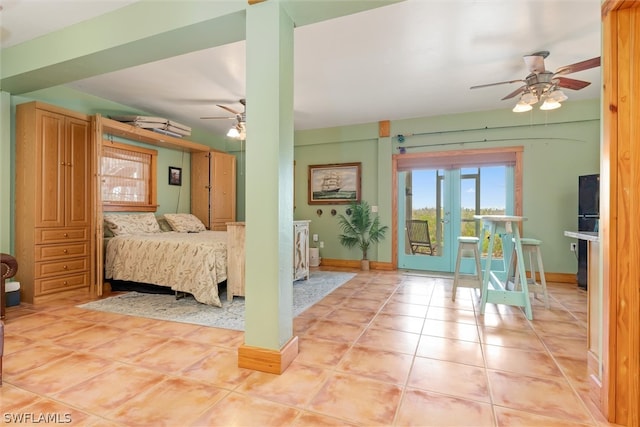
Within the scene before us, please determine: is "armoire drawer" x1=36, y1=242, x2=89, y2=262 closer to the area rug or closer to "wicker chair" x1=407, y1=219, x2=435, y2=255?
the area rug

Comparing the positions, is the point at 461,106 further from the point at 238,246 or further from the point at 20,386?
the point at 20,386

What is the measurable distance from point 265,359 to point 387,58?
9.50 ft

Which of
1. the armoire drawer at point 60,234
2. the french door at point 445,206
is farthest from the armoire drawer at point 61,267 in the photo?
the french door at point 445,206

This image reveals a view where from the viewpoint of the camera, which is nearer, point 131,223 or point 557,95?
point 557,95

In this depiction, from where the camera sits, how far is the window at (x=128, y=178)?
421 centimetres

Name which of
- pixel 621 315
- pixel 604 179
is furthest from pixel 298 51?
pixel 621 315

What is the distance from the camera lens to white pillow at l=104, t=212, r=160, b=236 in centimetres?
389

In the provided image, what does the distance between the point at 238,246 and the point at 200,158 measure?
2959 mm

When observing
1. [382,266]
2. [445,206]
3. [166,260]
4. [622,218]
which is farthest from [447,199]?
[166,260]

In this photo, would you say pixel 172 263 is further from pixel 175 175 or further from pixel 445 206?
pixel 445 206

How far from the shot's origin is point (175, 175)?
17.4 ft

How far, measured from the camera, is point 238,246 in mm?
3234

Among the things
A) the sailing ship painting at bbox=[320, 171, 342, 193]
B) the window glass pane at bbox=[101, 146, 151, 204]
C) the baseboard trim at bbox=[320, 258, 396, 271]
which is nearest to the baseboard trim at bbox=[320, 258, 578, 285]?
the baseboard trim at bbox=[320, 258, 396, 271]

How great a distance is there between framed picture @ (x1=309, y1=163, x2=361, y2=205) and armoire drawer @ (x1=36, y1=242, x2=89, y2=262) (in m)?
3.53
